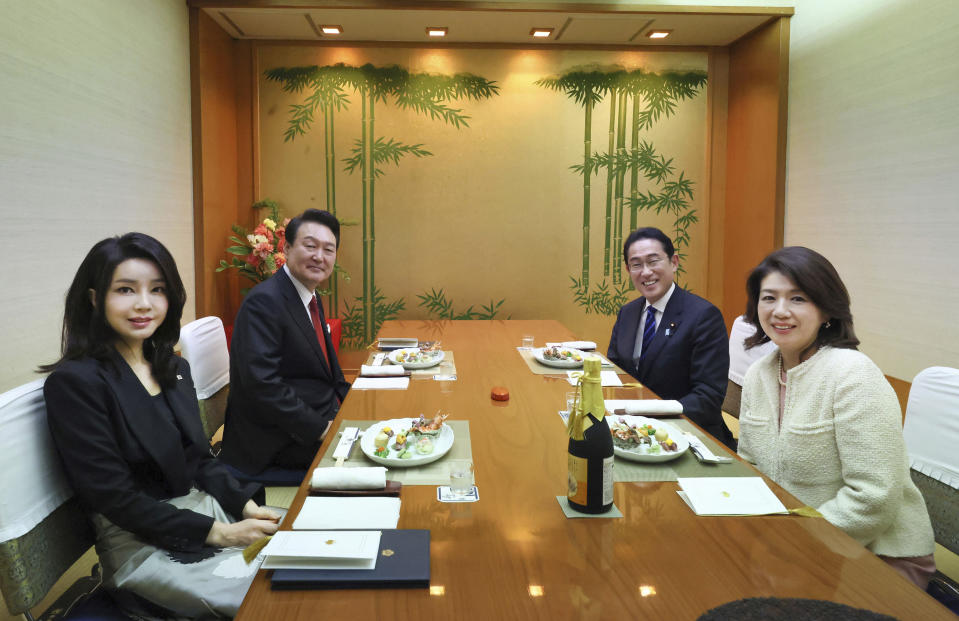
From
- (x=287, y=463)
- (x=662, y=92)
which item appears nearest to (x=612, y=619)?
(x=287, y=463)

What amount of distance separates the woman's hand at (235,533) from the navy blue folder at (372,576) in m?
0.50

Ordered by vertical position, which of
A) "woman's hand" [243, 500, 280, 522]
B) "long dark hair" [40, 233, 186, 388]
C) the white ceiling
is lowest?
"woman's hand" [243, 500, 280, 522]

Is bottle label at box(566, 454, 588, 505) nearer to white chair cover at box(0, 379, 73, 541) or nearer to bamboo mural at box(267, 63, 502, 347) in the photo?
white chair cover at box(0, 379, 73, 541)

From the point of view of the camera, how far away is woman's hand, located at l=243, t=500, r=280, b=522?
158cm

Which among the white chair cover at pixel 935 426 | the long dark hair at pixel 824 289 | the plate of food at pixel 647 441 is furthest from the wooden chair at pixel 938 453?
the plate of food at pixel 647 441

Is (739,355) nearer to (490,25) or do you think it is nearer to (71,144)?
(490,25)

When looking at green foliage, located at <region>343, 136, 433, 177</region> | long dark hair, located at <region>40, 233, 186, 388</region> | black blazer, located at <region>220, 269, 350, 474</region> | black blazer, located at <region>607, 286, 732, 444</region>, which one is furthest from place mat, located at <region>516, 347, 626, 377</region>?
green foliage, located at <region>343, 136, 433, 177</region>

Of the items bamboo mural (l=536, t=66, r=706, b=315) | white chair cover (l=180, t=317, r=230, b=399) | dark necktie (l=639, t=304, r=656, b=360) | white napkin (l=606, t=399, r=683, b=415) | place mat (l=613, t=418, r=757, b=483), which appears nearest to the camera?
A: place mat (l=613, t=418, r=757, b=483)

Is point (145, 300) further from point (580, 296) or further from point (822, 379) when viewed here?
point (580, 296)

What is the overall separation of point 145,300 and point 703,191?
434cm

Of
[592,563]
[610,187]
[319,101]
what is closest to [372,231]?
[319,101]

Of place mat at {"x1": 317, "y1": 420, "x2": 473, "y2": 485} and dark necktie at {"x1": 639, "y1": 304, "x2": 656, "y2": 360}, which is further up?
dark necktie at {"x1": 639, "y1": 304, "x2": 656, "y2": 360}

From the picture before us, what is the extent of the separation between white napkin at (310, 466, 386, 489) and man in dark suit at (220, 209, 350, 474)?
0.92m

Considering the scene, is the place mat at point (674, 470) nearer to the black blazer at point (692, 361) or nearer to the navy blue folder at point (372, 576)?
the navy blue folder at point (372, 576)
